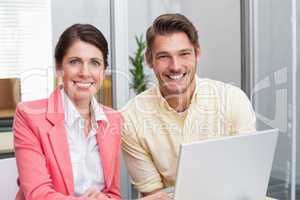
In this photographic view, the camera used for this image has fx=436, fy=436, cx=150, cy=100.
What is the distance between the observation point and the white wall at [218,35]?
11.8ft

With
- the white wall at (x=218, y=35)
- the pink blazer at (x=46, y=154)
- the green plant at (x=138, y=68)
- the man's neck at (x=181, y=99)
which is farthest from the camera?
the white wall at (x=218, y=35)

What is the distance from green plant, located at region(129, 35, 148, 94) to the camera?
3.40m

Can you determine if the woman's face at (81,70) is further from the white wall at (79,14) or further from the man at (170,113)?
the white wall at (79,14)

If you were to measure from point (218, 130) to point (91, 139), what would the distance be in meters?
0.59

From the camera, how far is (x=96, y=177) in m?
1.71

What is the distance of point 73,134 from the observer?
1696 mm

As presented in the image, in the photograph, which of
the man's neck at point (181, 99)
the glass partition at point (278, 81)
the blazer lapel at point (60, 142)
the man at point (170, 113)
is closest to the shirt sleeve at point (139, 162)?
the man at point (170, 113)

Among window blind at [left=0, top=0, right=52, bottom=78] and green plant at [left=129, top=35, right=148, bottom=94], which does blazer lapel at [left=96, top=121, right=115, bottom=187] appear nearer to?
window blind at [left=0, top=0, right=52, bottom=78]

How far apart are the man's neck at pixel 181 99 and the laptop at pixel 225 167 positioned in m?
0.62

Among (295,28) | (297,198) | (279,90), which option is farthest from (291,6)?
(297,198)

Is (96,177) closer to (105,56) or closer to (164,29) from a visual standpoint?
(105,56)

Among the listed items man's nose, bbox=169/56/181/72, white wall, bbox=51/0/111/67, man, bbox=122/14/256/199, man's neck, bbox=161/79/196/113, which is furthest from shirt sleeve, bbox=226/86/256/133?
white wall, bbox=51/0/111/67

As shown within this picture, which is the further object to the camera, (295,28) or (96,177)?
(295,28)

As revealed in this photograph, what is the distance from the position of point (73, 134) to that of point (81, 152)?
77mm
